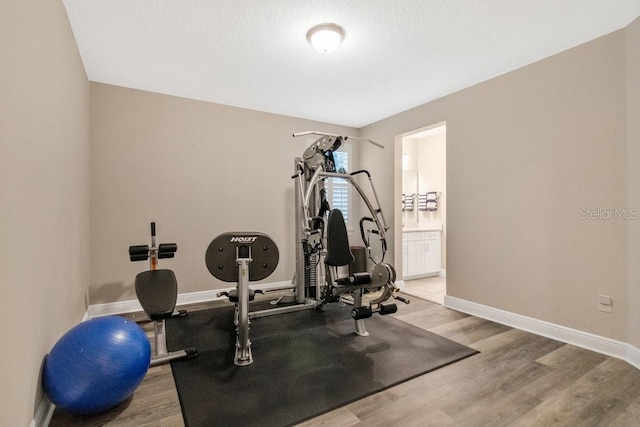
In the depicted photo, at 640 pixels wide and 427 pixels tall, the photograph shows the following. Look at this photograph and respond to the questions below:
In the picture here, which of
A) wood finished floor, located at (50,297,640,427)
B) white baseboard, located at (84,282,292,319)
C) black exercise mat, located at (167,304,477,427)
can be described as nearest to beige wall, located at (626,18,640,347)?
wood finished floor, located at (50,297,640,427)

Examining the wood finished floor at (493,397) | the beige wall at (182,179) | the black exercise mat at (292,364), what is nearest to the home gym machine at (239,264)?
the black exercise mat at (292,364)

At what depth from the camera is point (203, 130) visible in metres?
4.14

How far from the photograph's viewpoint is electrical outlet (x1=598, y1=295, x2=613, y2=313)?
2.53 m

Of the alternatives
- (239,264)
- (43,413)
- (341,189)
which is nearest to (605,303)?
(239,264)

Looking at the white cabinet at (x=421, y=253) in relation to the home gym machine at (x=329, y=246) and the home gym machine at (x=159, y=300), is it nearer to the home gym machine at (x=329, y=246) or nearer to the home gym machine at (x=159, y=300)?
the home gym machine at (x=329, y=246)

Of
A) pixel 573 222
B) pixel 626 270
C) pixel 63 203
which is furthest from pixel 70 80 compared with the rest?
pixel 626 270

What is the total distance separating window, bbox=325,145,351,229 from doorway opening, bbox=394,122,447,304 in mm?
971

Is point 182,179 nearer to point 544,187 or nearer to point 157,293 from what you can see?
point 157,293

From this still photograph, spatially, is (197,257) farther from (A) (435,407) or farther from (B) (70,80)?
(A) (435,407)

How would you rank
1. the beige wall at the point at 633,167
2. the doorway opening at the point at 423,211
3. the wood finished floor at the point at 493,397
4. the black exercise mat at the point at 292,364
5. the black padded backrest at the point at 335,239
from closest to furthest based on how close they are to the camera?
1. the wood finished floor at the point at 493,397
2. the black exercise mat at the point at 292,364
3. the beige wall at the point at 633,167
4. the black padded backrest at the point at 335,239
5. the doorway opening at the point at 423,211

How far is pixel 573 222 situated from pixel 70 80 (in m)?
4.54

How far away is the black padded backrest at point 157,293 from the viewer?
2.29m

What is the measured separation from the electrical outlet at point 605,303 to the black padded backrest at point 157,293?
3545mm

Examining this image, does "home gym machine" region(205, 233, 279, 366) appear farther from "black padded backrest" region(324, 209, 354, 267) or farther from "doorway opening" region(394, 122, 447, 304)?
"doorway opening" region(394, 122, 447, 304)
